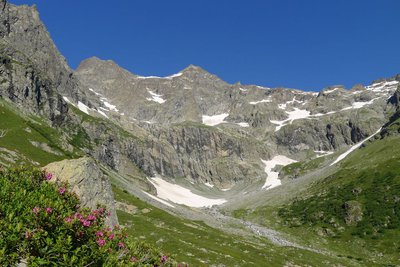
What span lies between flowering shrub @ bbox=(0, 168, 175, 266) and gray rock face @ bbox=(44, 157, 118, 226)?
15165 millimetres

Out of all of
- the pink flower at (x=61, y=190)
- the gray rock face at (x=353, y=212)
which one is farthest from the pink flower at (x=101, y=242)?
the gray rock face at (x=353, y=212)

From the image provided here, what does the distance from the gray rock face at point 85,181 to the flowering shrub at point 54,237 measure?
15165mm

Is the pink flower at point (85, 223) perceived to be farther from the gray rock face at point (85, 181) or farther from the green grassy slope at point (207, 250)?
the green grassy slope at point (207, 250)

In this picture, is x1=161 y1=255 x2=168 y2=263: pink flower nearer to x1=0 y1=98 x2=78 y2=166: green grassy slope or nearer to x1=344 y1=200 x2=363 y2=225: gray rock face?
x1=0 y1=98 x2=78 y2=166: green grassy slope

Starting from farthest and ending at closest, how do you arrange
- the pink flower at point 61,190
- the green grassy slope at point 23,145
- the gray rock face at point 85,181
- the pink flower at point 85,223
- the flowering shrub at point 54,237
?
the green grassy slope at point 23,145 → the gray rock face at point 85,181 → the pink flower at point 61,190 → the pink flower at point 85,223 → the flowering shrub at point 54,237

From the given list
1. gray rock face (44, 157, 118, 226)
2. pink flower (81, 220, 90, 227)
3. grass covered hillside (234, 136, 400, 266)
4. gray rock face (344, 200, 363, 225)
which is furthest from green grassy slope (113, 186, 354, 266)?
gray rock face (344, 200, 363, 225)

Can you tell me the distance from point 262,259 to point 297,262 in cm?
833

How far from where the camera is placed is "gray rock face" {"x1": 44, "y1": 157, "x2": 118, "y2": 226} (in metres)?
39.1

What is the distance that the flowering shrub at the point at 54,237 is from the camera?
1655 cm

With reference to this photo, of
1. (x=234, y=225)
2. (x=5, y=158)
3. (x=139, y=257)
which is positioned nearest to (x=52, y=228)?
(x=139, y=257)

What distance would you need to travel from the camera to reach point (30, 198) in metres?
21.2

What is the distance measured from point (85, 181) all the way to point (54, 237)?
2294 centimetres

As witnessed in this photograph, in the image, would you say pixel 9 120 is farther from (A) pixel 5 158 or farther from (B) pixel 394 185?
(B) pixel 394 185

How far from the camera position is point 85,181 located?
132 feet
